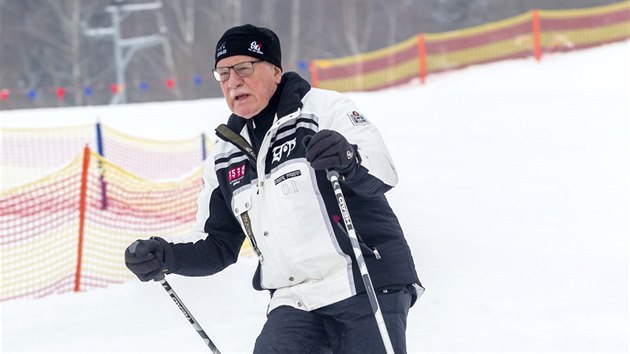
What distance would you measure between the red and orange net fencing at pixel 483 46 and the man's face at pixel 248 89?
64.1 ft

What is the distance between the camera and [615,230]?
950 centimetres

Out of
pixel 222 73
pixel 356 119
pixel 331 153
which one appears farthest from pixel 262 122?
pixel 331 153

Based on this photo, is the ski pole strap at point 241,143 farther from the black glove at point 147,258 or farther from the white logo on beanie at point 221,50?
the black glove at point 147,258

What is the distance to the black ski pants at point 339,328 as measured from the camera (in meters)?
3.24

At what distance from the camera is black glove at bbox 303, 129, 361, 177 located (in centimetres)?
301

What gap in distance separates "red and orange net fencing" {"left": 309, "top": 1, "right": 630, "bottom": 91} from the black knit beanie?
19.5 m

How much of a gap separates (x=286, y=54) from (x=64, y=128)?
24859mm

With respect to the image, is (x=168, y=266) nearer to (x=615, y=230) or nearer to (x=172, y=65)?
(x=615, y=230)

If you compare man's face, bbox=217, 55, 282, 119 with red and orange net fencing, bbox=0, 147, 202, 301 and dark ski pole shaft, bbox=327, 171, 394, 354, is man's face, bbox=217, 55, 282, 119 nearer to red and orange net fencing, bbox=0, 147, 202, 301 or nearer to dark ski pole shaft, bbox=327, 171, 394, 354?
dark ski pole shaft, bbox=327, 171, 394, 354

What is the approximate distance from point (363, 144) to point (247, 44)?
57 centimetres

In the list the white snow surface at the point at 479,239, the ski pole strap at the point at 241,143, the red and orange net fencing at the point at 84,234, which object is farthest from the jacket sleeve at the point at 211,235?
the red and orange net fencing at the point at 84,234

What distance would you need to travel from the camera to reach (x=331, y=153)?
9.87 feet

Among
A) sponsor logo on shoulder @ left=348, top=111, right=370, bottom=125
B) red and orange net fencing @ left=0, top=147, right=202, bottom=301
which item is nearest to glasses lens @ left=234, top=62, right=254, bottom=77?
sponsor logo on shoulder @ left=348, top=111, right=370, bottom=125

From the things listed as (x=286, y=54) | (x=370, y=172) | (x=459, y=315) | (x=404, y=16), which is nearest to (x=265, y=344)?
(x=370, y=172)
